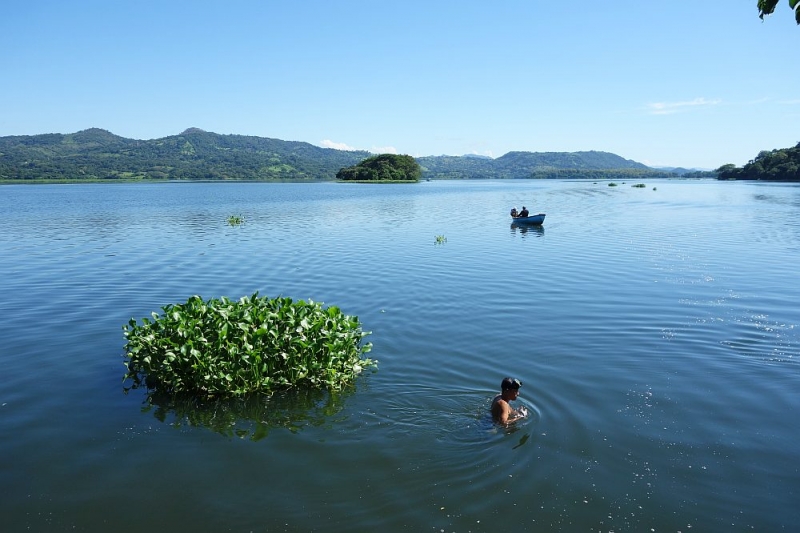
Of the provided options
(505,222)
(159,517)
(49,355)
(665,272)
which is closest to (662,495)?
(159,517)

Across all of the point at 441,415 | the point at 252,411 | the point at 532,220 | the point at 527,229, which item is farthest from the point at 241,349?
the point at 532,220

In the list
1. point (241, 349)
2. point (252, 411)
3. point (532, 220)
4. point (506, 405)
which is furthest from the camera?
point (532, 220)

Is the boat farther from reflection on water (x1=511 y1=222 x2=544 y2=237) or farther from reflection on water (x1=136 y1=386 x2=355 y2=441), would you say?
reflection on water (x1=136 y1=386 x2=355 y2=441)

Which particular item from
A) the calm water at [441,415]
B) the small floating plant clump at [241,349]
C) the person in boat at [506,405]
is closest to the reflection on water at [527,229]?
the calm water at [441,415]

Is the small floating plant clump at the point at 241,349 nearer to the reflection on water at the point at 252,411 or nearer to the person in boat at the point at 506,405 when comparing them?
the reflection on water at the point at 252,411

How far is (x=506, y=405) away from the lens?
1202 centimetres

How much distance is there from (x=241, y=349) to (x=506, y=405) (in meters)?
6.41

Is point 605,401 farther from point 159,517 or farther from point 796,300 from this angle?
point 796,300

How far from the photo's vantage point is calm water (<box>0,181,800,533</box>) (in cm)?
930

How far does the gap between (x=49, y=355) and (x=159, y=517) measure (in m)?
10.1

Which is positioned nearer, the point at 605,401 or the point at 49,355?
the point at 605,401

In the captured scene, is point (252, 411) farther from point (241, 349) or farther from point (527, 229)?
point (527, 229)

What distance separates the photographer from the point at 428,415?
12773 mm

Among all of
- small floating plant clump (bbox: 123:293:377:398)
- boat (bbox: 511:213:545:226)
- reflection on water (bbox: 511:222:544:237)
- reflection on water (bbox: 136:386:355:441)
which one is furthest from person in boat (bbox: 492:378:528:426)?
boat (bbox: 511:213:545:226)
